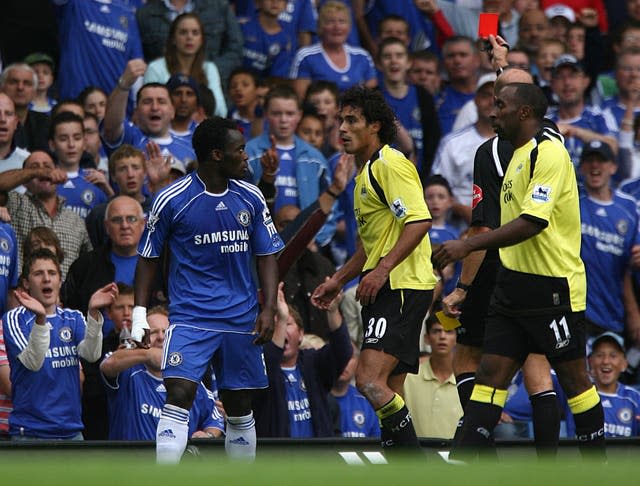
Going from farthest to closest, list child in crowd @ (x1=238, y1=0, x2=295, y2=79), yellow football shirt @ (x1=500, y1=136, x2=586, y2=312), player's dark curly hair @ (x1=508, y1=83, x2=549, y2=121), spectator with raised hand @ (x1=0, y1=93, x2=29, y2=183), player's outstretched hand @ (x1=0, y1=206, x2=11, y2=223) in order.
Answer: child in crowd @ (x1=238, y1=0, x2=295, y2=79)
spectator with raised hand @ (x1=0, y1=93, x2=29, y2=183)
player's outstretched hand @ (x1=0, y1=206, x2=11, y2=223)
player's dark curly hair @ (x1=508, y1=83, x2=549, y2=121)
yellow football shirt @ (x1=500, y1=136, x2=586, y2=312)

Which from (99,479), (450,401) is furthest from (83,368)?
(99,479)

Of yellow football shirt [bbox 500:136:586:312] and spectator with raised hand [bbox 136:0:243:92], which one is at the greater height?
spectator with raised hand [bbox 136:0:243:92]

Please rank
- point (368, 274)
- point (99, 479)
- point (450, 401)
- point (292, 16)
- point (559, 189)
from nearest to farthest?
point (99, 479) → point (559, 189) → point (368, 274) → point (450, 401) → point (292, 16)

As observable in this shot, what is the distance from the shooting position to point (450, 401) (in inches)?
424

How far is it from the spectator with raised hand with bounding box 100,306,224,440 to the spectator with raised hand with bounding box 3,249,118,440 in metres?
0.21

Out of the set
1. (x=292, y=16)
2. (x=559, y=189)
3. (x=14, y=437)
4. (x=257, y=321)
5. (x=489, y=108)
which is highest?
(x=292, y=16)

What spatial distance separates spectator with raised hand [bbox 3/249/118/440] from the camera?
974cm

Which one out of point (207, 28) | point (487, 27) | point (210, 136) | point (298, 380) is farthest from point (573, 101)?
point (210, 136)

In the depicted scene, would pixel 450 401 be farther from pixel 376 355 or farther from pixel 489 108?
pixel 489 108

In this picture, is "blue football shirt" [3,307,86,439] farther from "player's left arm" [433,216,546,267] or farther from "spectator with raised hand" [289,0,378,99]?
"spectator with raised hand" [289,0,378,99]

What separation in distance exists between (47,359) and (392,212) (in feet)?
8.90

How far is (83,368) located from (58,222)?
1493mm

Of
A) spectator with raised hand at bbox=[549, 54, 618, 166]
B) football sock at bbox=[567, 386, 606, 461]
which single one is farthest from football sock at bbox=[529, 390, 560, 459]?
spectator with raised hand at bbox=[549, 54, 618, 166]

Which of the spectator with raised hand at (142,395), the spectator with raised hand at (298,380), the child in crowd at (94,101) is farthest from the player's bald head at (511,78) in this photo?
the child in crowd at (94,101)
